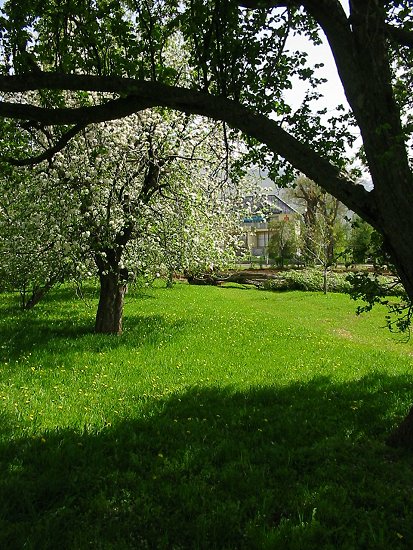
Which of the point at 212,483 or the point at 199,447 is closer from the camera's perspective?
the point at 212,483

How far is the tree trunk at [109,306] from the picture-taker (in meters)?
11.1

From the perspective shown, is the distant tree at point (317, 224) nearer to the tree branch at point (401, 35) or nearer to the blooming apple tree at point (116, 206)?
the blooming apple tree at point (116, 206)

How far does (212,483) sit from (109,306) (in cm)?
772

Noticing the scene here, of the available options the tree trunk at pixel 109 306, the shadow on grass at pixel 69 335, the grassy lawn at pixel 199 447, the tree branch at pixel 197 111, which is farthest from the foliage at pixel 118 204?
the tree branch at pixel 197 111

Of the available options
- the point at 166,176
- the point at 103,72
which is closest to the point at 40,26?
the point at 103,72

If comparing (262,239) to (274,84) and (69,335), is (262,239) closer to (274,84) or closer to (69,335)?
(69,335)

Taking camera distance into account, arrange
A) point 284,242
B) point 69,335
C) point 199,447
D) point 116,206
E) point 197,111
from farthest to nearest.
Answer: point 284,242 → point 69,335 → point 116,206 → point 199,447 → point 197,111

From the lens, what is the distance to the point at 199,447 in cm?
473

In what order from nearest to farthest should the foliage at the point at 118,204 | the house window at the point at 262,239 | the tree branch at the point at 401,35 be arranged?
1. the tree branch at the point at 401,35
2. the foliage at the point at 118,204
3. the house window at the point at 262,239

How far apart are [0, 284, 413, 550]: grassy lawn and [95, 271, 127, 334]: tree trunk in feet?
3.54

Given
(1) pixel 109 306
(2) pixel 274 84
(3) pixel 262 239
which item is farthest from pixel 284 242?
(2) pixel 274 84

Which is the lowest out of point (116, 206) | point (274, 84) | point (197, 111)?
point (116, 206)

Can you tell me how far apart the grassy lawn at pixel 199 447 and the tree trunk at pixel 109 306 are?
108 centimetres

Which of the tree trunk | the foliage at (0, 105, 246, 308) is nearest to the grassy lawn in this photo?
the tree trunk
